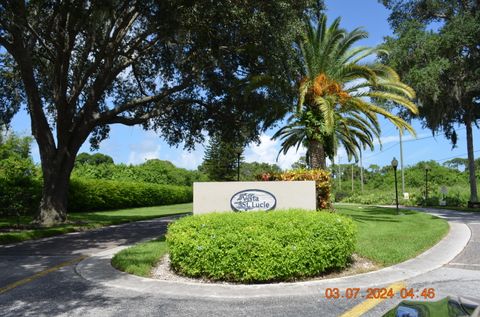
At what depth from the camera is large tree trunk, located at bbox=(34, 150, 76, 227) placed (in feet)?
58.0

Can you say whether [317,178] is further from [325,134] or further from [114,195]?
[114,195]

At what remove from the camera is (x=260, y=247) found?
6.86 meters

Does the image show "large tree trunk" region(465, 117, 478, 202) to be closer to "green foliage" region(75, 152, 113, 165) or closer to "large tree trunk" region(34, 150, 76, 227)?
"large tree trunk" region(34, 150, 76, 227)

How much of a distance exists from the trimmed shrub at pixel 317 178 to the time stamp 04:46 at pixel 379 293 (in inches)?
298

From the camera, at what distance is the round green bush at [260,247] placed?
22.5 ft

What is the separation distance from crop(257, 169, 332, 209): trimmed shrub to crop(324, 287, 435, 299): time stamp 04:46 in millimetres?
7574

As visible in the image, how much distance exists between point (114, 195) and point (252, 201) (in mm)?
24866

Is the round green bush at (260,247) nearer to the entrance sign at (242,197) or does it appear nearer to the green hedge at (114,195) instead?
the entrance sign at (242,197)

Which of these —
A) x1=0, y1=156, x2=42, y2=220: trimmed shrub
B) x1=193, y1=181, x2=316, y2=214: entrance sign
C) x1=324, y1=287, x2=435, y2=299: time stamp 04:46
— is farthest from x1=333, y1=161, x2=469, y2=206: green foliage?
x1=324, y1=287, x2=435, y2=299: time stamp 04:46

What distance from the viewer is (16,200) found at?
16984 millimetres

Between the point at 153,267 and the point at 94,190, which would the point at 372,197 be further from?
the point at 153,267

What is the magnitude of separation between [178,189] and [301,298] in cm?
4137

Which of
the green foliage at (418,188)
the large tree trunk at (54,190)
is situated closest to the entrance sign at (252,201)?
the large tree trunk at (54,190)

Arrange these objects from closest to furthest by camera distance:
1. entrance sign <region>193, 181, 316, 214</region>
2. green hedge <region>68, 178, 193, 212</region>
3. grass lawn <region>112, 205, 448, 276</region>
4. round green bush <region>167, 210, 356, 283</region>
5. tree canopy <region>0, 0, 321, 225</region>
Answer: round green bush <region>167, 210, 356, 283</region> < grass lawn <region>112, 205, 448, 276</region> < entrance sign <region>193, 181, 316, 214</region> < tree canopy <region>0, 0, 321, 225</region> < green hedge <region>68, 178, 193, 212</region>
